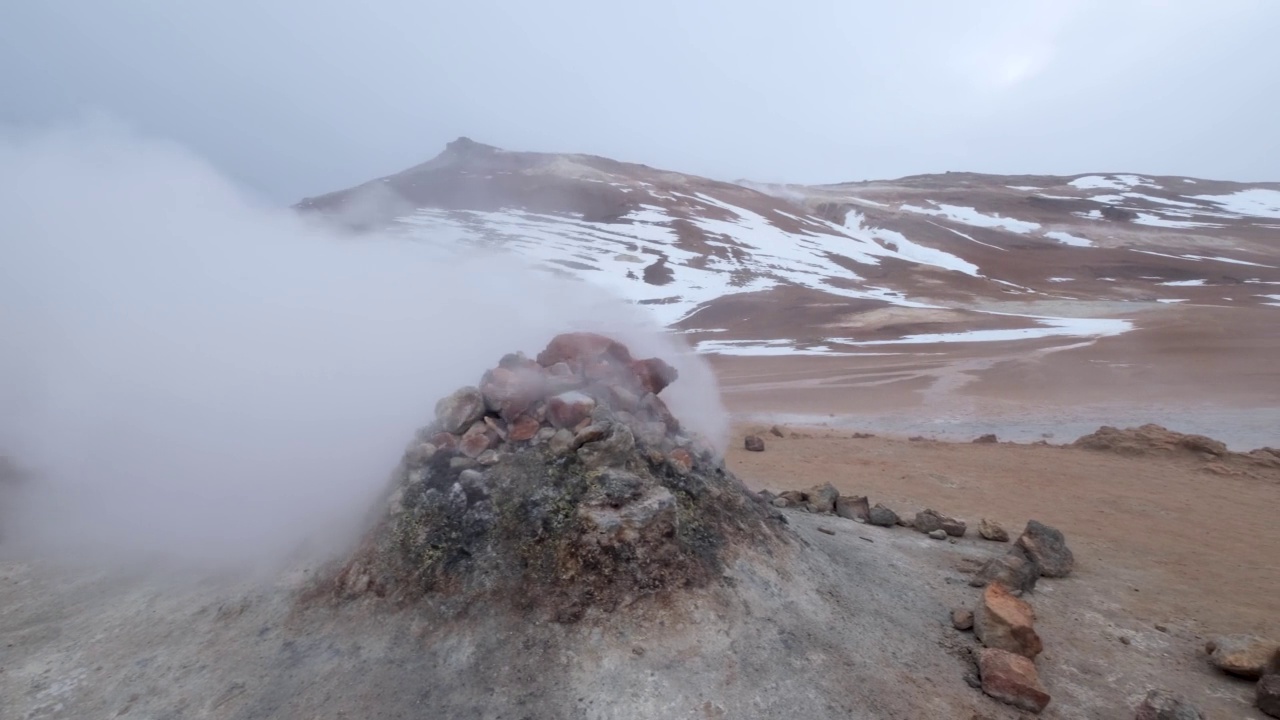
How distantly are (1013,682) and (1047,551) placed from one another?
80.3 inches

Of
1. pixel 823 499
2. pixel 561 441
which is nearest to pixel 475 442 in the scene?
pixel 561 441

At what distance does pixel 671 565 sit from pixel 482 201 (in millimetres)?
45844

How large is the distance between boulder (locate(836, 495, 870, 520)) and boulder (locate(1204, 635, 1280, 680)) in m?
2.52

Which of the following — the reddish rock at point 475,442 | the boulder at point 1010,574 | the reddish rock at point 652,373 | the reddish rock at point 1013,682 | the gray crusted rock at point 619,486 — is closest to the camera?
the reddish rock at point 1013,682

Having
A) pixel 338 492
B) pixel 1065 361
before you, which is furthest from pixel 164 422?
pixel 1065 361

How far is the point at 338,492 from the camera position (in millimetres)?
4906

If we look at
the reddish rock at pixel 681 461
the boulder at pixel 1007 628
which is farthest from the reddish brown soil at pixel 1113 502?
the reddish rock at pixel 681 461

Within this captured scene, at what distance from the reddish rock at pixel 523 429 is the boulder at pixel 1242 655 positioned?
382 centimetres

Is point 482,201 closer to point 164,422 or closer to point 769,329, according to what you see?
point 769,329

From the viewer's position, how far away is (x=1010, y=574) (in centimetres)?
465

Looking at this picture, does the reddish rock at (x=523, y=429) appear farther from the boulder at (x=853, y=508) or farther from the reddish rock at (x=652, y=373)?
the boulder at (x=853, y=508)

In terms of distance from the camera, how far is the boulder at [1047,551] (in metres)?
5.05

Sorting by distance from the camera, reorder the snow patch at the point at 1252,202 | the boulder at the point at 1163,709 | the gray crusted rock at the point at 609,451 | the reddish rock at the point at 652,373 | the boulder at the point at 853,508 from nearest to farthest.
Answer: the boulder at the point at 1163,709 → the gray crusted rock at the point at 609,451 → the reddish rock at the point at 652,373 → the boulder at the point at 853,508 → the snow patch at the point at 1252,202

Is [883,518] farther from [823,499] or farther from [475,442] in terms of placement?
[475,442]
